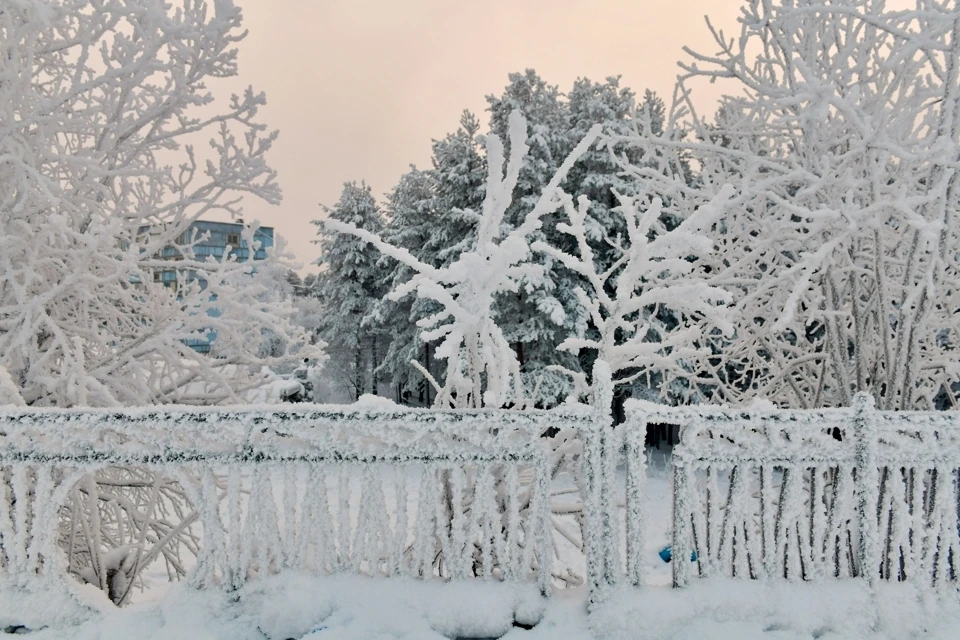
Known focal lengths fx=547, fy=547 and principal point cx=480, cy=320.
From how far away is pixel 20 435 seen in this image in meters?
3.38

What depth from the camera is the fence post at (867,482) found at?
3.36 metres

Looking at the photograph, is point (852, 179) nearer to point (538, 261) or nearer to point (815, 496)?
point (815, 496)

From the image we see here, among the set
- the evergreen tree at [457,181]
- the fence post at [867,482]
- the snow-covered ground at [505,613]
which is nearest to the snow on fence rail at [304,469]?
the snow-covered ground at [505,613]

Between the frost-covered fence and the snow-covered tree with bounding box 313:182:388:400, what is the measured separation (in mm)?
22182

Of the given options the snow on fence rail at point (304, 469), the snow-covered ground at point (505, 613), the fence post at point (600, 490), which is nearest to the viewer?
the snow-covered ground at point (505, 613)

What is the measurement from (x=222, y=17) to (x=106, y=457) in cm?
338

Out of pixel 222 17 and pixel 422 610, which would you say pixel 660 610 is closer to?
pixel 422 610

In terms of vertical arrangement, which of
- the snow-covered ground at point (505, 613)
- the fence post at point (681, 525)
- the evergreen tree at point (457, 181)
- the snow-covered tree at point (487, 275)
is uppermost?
the evergreen tree at point (457, 181)

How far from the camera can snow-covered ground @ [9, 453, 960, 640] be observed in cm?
306

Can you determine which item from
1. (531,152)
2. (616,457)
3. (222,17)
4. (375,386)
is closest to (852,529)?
(616,457)

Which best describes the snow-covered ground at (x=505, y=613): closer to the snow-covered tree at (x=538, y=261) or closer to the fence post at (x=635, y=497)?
the fence post at (x=635, y=497)

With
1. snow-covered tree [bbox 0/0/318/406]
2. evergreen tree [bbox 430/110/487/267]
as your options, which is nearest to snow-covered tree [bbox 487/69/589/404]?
evergreen tree [bbox 430/110/487/267]

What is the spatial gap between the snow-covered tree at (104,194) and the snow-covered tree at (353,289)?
19812mm

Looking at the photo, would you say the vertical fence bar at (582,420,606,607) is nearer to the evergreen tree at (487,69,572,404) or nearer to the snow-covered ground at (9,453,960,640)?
the snow-covered ground at (9,453,960,640)
